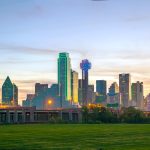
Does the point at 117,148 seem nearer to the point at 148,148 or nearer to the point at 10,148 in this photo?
the point at 148,148

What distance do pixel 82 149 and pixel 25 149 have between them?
5791 millimetres

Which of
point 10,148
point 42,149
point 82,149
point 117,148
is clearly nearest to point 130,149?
point 117,148

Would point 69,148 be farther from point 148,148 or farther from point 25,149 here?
point 148,148

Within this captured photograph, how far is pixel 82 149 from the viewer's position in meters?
46.8

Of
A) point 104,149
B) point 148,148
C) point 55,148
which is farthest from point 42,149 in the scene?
point 148,148

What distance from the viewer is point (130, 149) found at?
47.0 m

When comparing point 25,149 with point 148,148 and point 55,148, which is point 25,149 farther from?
point 148,148

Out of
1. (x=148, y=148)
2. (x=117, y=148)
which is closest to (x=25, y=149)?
(x=117, y=148)

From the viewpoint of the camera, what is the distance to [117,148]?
48.4 metres

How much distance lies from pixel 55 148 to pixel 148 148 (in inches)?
371

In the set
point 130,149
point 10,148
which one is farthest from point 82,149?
point 10,148

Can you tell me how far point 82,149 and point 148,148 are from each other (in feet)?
22.0

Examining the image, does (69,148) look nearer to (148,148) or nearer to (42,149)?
(42,149)

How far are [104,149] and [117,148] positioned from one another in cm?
182
